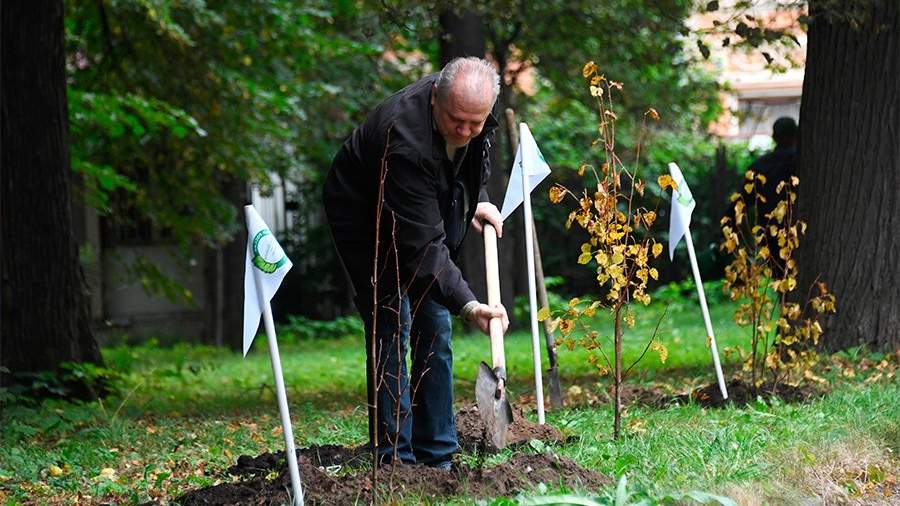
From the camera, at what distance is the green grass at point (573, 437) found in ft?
16.0

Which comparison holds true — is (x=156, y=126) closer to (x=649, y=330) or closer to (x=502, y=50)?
(x=502, y=50)

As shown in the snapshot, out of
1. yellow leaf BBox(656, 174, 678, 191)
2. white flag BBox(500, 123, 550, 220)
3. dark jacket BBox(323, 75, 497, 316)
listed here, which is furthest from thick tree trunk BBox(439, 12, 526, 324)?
dark jacket BBox(323, 75, 497, 316)

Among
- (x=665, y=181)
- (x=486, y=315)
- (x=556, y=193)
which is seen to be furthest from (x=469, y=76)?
(x=665, y=181)

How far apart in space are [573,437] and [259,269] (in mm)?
1859

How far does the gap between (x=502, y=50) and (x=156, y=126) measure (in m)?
4.54

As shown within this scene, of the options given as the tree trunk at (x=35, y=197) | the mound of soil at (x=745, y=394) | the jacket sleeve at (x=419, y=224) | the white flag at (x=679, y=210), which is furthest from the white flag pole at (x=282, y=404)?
the tree trunk at (x=35, y=197)

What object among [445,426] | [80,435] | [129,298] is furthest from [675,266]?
[445,426]

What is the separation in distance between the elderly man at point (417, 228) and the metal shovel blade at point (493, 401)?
19cm

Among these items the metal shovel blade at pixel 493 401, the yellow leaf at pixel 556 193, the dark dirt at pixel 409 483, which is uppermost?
the yellow leaf at pixel 556 193

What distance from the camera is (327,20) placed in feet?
52.6

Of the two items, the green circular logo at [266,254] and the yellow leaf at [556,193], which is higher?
the yellow leaf at [556,193]

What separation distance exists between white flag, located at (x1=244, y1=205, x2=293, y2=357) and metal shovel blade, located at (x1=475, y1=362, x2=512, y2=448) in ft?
3.19

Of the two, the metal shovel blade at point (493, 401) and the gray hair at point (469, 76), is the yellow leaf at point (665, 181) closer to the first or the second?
the gray hair at point (469, 76)

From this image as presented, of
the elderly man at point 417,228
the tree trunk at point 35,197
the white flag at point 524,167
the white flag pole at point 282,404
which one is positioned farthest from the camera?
the tree trunk at point 35,197
